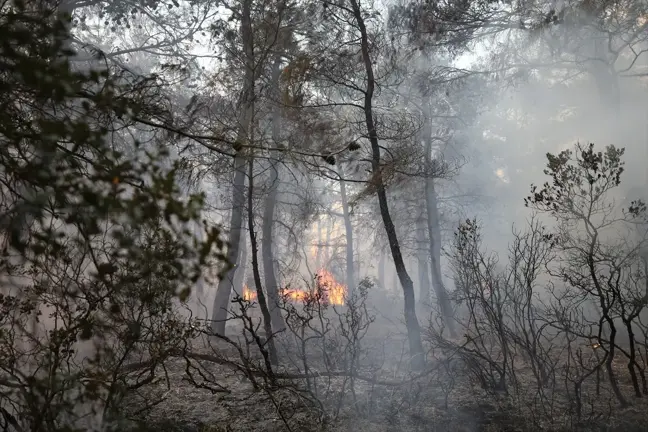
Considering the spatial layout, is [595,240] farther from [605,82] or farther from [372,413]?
[605,82]

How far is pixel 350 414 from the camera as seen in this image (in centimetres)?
648

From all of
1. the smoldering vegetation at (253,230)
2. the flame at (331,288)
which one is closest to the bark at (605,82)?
the smoldering vegetation at (253,230)

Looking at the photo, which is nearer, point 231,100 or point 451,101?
point 231,100

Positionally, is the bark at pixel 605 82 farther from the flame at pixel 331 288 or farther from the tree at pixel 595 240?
the tree at pixel 595 240

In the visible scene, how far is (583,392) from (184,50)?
1060 cm

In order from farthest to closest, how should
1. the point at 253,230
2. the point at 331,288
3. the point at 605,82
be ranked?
the point at 605,82 < the point at 331,288 < the point at 253,230

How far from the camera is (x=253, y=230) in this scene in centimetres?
928

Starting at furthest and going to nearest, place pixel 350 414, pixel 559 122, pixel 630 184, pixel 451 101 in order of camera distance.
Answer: pixel 559 122 < pixel 630 184 < pixel 451 101 < pixel 350 414

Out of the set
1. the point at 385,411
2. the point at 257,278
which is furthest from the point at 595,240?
the point at 257,278

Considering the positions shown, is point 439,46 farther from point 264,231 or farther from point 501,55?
point 264,231

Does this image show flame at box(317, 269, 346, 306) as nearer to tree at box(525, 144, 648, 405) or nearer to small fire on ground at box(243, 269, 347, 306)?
small fire on ground at box(243, 269, 347, 306)

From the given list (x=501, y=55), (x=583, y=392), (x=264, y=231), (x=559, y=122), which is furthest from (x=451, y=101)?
(x=559, y=122)

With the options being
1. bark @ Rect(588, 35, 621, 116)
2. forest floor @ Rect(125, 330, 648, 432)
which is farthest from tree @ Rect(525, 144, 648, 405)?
bark @ Rect(588, 35, 621, 116)

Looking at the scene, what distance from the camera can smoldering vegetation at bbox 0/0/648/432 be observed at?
2.11 m
